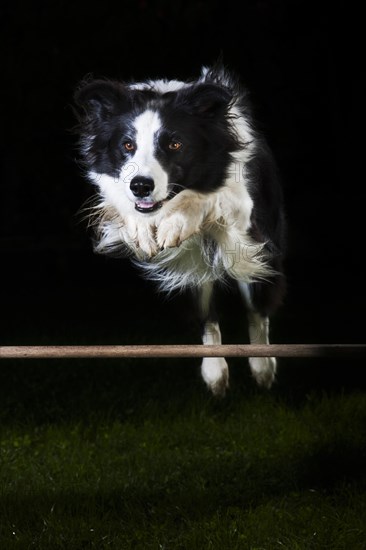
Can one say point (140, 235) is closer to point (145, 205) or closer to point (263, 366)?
point (145, 205)

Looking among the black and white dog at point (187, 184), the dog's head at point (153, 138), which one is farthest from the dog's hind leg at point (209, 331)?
the dog's head at point (153, 138)

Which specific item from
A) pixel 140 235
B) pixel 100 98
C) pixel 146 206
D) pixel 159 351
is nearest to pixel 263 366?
pixel 159 351

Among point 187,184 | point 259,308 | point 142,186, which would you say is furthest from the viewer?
point 259,308

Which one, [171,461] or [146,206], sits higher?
[146,206]

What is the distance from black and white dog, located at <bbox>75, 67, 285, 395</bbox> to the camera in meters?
4.27

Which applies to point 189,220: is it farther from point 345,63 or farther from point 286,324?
point 286,324

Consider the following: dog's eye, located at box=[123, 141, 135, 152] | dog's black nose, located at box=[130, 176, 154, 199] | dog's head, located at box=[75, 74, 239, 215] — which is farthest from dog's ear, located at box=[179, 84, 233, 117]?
dog's black nose, located at box=[130, 176, 154, 199]

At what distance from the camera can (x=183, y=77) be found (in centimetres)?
511

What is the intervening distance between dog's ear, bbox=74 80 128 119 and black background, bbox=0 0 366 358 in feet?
1.11

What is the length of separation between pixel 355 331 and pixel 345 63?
239 cm

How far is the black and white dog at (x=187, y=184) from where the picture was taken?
4270mm

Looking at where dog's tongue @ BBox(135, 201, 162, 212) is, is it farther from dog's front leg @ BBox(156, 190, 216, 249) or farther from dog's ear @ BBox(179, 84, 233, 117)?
dog's ear @ BBox(179, 84, 233, 117)

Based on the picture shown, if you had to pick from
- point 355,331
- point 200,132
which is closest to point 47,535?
point 200,132

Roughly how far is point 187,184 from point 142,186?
303 millimetres
